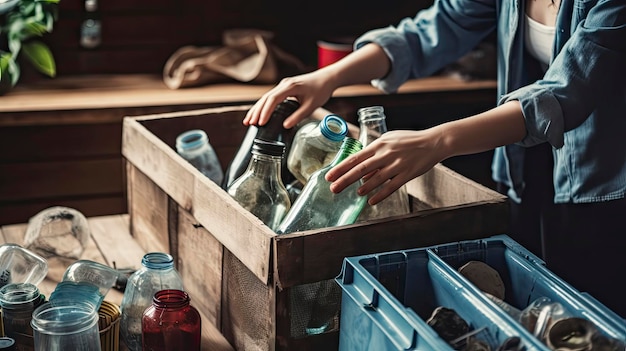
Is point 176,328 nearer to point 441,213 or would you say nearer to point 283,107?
point 441,213

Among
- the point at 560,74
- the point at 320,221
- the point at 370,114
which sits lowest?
the point at 320,221

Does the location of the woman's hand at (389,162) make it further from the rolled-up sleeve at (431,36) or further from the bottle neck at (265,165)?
the rolled-up sleeve at (431,36)

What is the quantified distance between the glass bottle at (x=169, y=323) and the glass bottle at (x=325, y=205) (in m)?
0.20

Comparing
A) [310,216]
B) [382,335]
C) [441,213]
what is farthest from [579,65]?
[382,335]

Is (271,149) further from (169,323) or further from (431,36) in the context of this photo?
(431,36)

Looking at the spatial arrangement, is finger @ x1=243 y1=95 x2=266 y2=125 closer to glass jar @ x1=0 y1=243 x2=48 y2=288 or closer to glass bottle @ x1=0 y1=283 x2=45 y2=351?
glass jar @ x1=0 y1=243 x2=48 y2=288

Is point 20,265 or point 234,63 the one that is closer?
point 20,265

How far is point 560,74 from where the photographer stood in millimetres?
1304

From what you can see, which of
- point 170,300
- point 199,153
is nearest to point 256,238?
point 170,300

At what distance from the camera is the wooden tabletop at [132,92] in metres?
2.62

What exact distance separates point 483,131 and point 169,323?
53cm

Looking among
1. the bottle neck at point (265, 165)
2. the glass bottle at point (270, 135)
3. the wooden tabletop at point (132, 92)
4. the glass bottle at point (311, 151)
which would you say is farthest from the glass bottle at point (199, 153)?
the wooden tabletop at point (132, 92)

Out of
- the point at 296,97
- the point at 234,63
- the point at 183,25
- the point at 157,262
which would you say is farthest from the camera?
the point at 183,25

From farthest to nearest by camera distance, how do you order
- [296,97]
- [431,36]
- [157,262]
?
[431,36]
[296,97]
[157,262]
